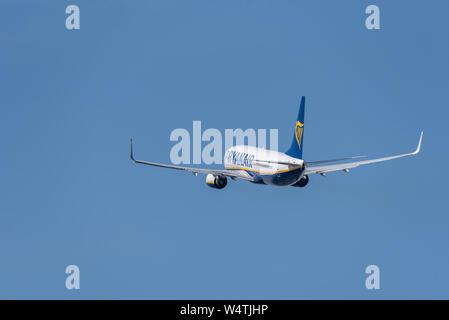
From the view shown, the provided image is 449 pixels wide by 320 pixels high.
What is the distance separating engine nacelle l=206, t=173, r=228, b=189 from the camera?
15462 cm

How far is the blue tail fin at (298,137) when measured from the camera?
14400 cm

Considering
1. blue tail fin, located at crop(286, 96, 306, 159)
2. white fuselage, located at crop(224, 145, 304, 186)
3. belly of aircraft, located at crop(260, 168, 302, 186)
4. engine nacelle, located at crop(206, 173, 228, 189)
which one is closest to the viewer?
belly of aircraft, located at crop(260, 168, 302, 186)

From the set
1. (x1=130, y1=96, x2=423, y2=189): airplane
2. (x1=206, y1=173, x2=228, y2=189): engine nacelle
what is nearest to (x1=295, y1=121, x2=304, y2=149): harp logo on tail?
(x1=130, y1=96, x2=423, y2=189): airplane

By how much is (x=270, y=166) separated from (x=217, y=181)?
12.4 metres

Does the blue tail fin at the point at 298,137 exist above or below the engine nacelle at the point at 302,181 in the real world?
above

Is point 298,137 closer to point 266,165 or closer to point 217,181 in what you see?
point 266,165

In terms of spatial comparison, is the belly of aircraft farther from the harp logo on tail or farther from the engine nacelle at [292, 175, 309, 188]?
the engine nacelle at [292, 175, 309, 188]

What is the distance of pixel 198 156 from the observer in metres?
154

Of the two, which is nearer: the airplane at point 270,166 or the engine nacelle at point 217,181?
the airplane at point 270,166

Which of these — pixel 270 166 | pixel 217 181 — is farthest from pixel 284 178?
pixel 217 181

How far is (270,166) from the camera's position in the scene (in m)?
144

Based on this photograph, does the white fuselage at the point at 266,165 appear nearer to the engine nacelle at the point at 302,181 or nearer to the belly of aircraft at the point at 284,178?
the belly of aircraft at the point at 284,178

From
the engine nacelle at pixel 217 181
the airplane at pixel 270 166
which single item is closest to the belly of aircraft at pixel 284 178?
the airplane at pixel 270 166

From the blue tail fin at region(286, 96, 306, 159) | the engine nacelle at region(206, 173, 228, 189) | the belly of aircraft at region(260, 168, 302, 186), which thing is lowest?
the belly of aircraft at region(260, 168, 302, 186)
